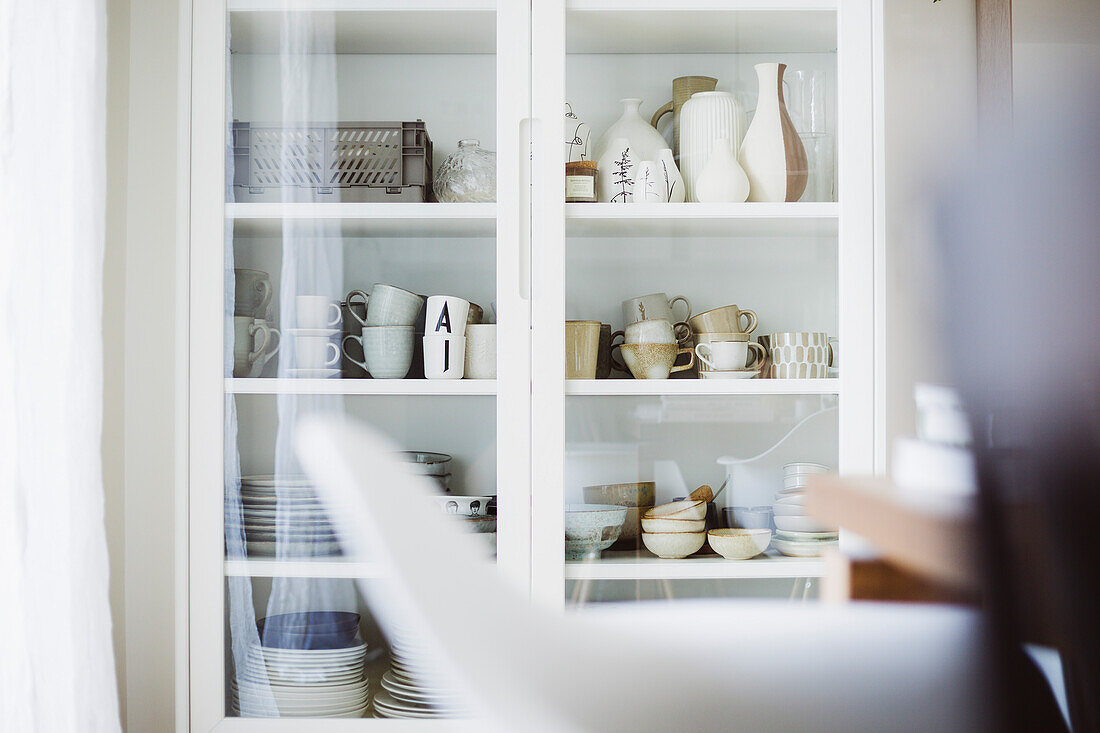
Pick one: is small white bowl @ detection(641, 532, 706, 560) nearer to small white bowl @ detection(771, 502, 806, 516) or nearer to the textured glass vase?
small white bowl @ detection(771, 502, 806, 516)

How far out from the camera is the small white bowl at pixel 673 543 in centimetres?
120

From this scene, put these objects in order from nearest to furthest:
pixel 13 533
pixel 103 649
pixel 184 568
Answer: pixel 13 533
pixel 103 649
pixel 184 568

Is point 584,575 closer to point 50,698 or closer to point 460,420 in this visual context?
point 460,420

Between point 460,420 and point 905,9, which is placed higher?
point 905,9

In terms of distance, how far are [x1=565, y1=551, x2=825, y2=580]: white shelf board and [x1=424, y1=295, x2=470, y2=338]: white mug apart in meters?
0.39

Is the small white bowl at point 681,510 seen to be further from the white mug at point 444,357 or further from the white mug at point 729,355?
the white mug at point 444,357

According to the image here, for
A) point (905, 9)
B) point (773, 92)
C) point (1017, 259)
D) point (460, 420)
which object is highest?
point (905, 9)

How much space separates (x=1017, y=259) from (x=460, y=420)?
1.08 m

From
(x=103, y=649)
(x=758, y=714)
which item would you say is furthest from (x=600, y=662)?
(x=103, y=649)

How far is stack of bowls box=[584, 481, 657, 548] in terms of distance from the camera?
1.20 m

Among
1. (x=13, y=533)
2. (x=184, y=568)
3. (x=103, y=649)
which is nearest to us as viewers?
(x=13, y=533)

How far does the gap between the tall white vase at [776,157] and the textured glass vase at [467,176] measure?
39 cm

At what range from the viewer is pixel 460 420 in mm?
1191

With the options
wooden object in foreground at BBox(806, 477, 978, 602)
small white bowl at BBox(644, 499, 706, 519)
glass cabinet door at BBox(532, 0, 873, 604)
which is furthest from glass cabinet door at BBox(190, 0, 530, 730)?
wooden object in foreground at BBox(806, 477, 978, 602)
